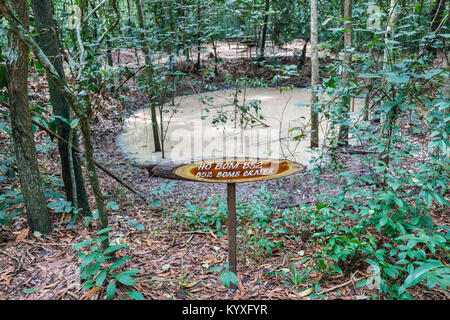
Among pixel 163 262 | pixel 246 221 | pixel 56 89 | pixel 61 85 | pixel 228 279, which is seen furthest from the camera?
pixel 246 221

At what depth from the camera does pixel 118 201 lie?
4004 millimetres

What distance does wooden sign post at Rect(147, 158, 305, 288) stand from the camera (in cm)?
215

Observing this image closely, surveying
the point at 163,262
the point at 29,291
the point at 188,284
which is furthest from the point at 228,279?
the point at 29,291

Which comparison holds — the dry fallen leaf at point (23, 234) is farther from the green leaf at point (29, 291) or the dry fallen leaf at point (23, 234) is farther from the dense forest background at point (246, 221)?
the green leaf at point (29, 291)

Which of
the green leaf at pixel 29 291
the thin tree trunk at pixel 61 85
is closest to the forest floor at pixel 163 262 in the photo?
the green leaf at pixel 29 291

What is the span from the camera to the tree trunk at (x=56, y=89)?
2809 millimetres

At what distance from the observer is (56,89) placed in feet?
9.70

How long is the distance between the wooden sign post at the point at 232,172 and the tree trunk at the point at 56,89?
1296mm

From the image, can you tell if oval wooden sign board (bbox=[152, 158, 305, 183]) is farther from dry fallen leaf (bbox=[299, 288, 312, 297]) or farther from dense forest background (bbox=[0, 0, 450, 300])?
dry fallen leaf (bbox=[299, 288, 312, 297])

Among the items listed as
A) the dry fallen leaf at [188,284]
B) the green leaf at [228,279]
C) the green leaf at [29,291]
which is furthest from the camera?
the dry fallen leaf at [188,284]

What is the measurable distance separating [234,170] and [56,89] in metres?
1.86

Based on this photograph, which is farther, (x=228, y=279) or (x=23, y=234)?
(x=23, y=234)

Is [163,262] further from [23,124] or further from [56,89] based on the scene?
[56,89]

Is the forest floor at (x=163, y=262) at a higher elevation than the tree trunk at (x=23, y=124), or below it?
below
